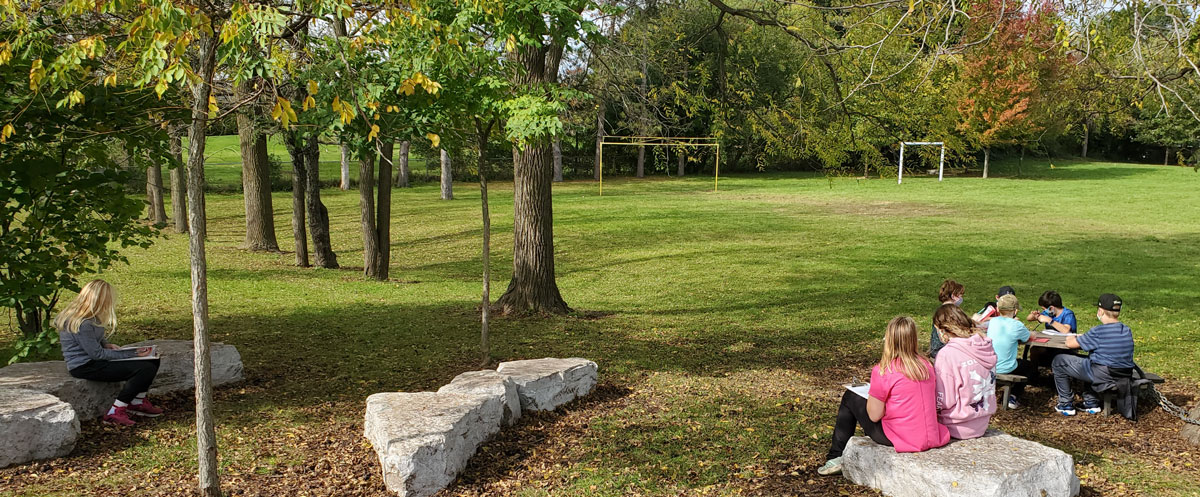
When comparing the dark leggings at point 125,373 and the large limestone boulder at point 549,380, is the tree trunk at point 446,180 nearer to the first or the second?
the large limestone boulder at point 549,380

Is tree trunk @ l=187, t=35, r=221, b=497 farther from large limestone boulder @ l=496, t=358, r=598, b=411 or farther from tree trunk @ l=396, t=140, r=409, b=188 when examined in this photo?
tree trunk @ l=396, t=140, r=409, b=188

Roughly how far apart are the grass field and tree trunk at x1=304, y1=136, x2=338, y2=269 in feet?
2.88

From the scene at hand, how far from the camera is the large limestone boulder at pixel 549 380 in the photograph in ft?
22.7

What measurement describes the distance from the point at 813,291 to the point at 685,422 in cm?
880

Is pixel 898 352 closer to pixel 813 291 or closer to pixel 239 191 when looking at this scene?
pixel 813 291

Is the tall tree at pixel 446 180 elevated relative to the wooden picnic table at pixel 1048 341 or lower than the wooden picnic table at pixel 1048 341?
elevated

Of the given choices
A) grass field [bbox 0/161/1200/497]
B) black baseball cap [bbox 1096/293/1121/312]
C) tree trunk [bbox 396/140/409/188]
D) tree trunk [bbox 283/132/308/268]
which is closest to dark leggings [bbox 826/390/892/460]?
grass field [bbox 0/161/1200/497]

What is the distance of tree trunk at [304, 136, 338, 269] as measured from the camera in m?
16.3

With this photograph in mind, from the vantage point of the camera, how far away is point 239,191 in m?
38.3

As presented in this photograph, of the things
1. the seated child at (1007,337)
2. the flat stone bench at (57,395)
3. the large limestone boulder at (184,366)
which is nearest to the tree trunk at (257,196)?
the large limestone boulder at (184,366)

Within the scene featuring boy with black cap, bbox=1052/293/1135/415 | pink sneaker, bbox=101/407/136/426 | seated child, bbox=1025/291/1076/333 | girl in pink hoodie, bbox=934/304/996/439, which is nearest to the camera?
girl in pink hoodie, bbox=934/304/996/439

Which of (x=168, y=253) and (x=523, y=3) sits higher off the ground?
(x=523, y=3)

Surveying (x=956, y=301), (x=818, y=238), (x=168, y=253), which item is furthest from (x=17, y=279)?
(x=818, y=238)

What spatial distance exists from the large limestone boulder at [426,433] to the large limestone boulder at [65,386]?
221 centimetres
